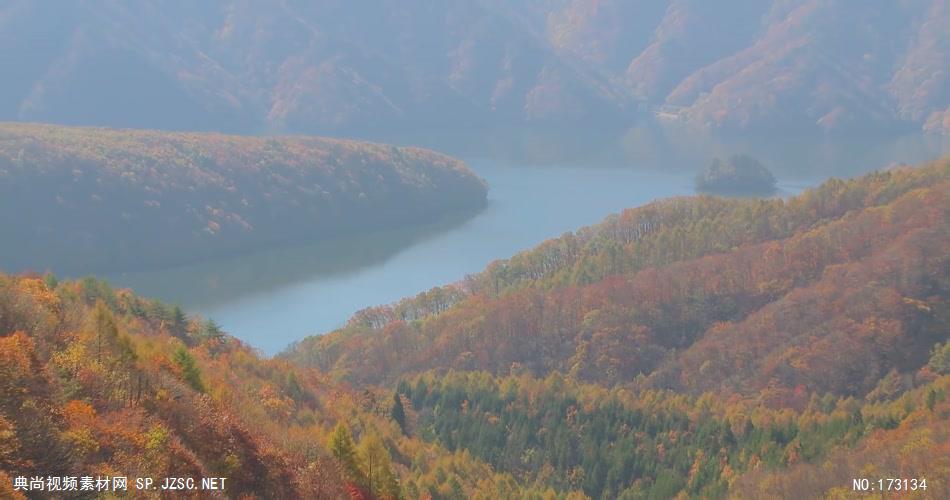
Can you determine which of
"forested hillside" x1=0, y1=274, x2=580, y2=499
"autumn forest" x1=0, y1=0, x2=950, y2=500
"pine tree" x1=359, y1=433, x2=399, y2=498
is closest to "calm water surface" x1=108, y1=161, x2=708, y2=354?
"autumn forest" x1=0, y1=0, x2=950, y2=500

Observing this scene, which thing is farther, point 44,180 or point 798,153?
point 798,153

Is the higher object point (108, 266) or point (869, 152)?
point (869, 152)

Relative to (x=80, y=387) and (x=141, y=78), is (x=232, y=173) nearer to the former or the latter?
(x=141, y=78)

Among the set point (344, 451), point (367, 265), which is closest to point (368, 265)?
point (367, 265)

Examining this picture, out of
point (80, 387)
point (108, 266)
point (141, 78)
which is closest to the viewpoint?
point (80, 387)

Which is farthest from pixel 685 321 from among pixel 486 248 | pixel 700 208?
pixel 486 248

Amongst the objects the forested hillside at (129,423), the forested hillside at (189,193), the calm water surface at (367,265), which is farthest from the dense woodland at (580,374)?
the forested hillside at (189,193)

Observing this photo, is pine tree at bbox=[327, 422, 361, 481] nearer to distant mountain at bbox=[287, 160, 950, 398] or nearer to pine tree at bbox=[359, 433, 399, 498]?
pine tree at bbox=[359, 433, 399, 498]
